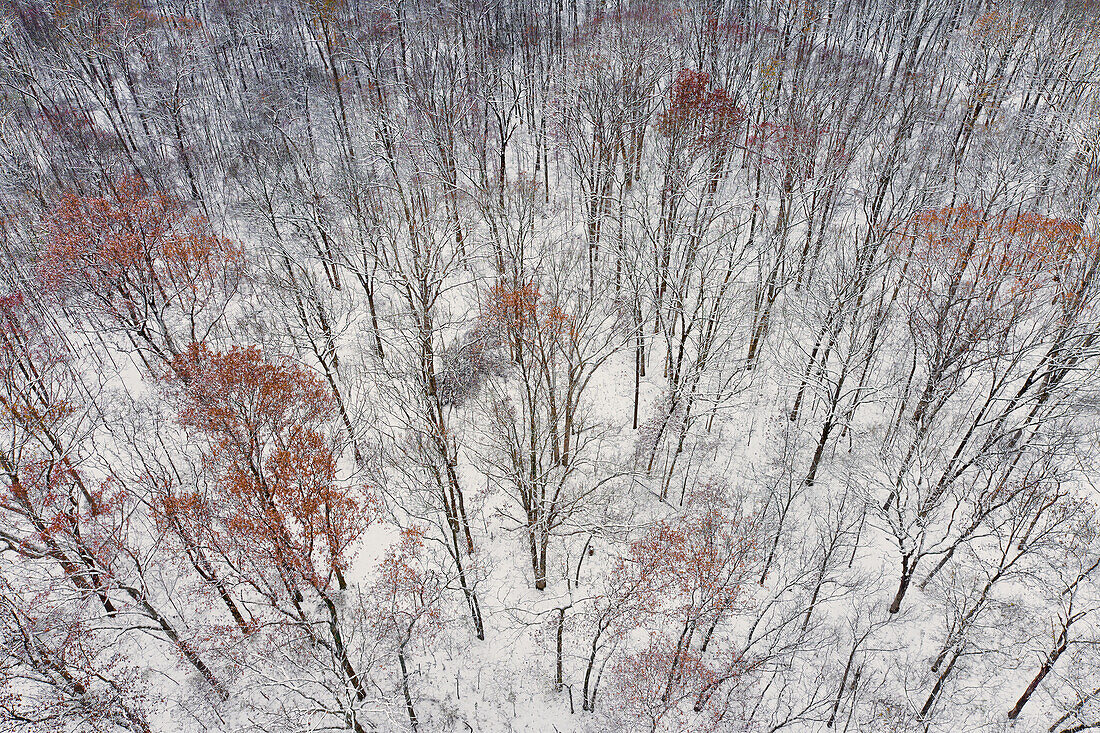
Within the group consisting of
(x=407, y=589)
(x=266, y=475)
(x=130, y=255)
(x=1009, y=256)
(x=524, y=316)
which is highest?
(x=130, y=255)

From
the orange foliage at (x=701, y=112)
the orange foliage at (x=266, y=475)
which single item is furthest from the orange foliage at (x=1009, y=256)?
the orange foliage at (x=266, y=475)

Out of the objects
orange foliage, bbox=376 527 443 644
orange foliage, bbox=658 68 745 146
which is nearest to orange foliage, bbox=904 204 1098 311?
orange foliage, bbox=658 68 745 146

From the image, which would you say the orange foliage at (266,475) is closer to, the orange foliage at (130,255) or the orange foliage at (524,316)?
the orange foliage at (130,255)

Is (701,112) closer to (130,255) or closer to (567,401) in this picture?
(567,401)

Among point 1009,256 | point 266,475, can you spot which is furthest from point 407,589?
point 1009,256

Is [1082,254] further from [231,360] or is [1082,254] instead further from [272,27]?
[272,27]

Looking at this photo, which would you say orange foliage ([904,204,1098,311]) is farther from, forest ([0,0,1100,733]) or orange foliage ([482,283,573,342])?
orange foliage ([482,283,573,342])

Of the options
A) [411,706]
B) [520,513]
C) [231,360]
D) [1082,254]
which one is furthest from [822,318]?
[231,360]

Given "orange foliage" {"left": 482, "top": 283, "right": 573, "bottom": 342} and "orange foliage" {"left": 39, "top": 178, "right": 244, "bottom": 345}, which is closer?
"orange foliage" {"left": 482, "top": 283, "right": 573, "bottom": 342}
